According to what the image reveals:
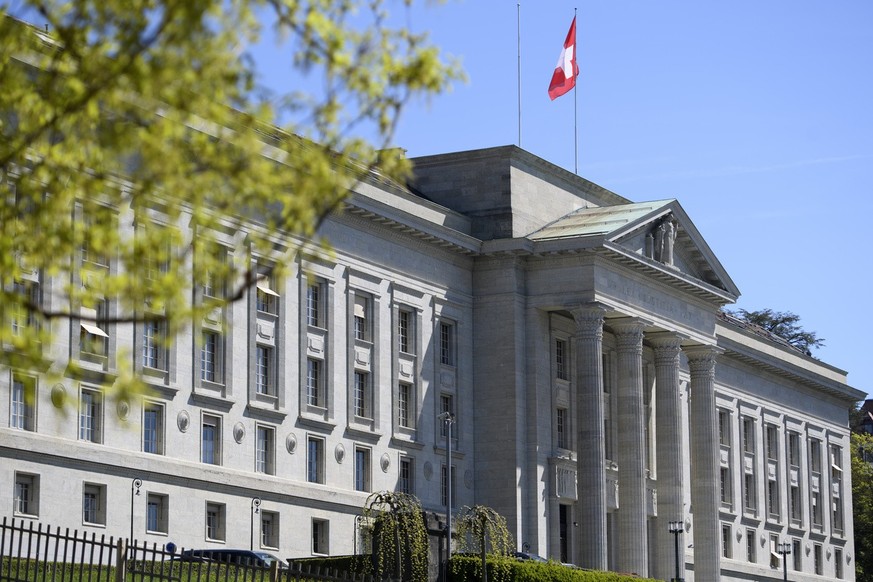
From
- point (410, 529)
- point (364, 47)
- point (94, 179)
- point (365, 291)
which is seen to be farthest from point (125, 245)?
point (365, 291)

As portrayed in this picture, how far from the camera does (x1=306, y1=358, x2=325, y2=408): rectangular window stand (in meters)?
68.6

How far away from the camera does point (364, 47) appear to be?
17.6 metres

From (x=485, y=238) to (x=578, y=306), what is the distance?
18.1 ft

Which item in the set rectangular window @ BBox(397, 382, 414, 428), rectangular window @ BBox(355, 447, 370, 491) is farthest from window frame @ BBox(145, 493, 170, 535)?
rectangular window @ BBox(397, 382, 414, 428)

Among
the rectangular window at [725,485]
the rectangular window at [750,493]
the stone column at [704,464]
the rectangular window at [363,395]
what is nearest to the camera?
the rectangular window at [363,395]

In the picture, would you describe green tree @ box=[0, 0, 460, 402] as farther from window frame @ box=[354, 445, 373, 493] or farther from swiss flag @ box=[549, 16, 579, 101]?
swiss flag @ box=[549, 16, 579, 101]

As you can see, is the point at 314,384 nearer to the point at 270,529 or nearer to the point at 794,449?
the point at 270,529

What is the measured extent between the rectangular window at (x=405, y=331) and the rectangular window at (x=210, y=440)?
519 inches

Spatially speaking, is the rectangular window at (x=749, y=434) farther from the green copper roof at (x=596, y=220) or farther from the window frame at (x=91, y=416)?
the window frame at (x=91, y=416)

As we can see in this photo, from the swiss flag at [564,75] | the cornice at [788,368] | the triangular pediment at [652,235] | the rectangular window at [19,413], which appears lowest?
the rectangular window at [19,413]

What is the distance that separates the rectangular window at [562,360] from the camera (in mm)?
81125

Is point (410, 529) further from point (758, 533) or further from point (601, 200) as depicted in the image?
point (758, 533)

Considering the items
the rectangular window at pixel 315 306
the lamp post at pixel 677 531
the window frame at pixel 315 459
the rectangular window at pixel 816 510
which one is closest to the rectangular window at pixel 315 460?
the window frame at pixel 315 459

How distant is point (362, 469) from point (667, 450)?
21081 mm
